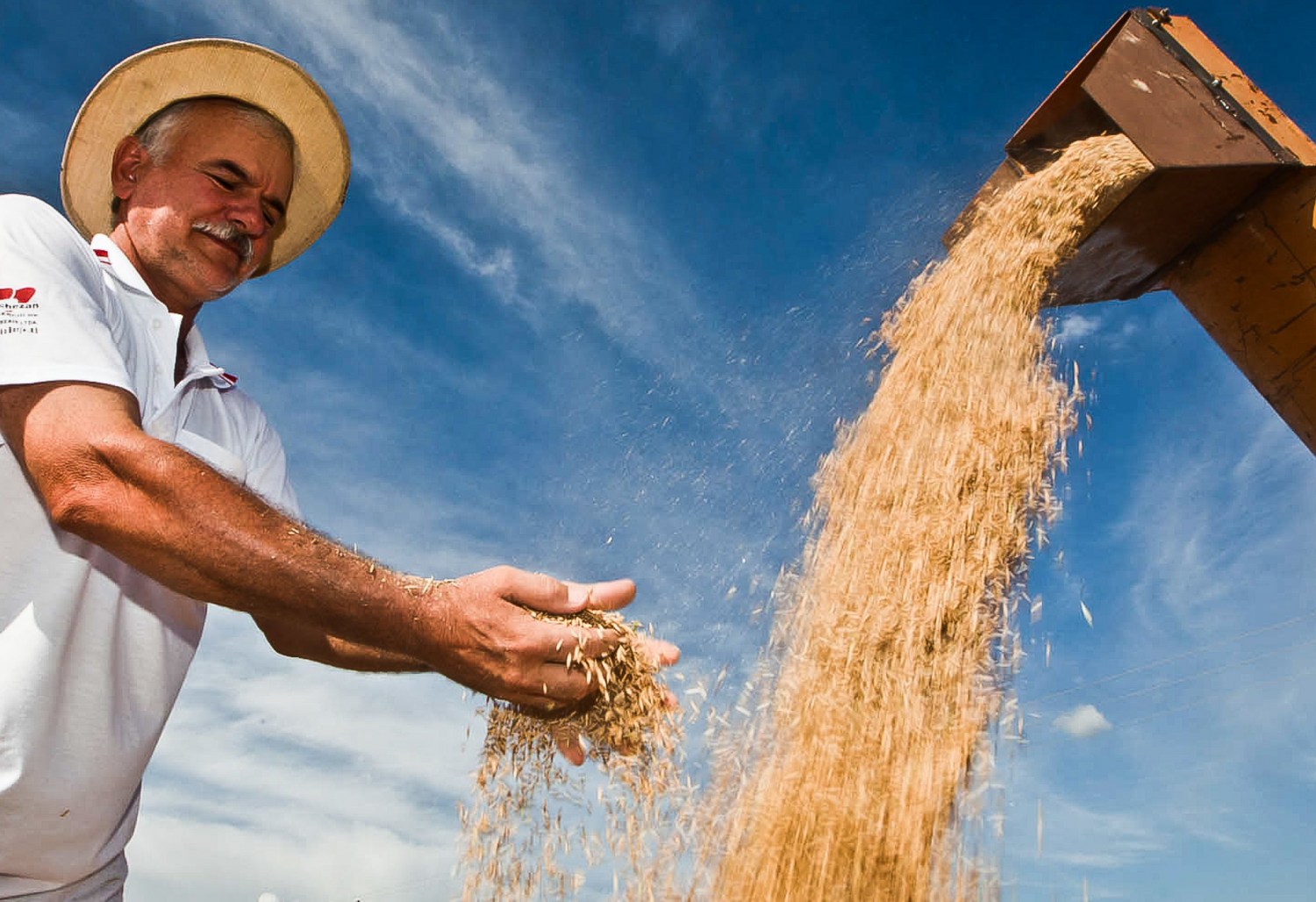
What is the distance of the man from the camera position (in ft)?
4.56

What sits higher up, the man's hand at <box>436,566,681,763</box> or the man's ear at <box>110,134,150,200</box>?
the man's ear at <box>110,134,150,200</box>

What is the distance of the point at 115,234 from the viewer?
2.22m

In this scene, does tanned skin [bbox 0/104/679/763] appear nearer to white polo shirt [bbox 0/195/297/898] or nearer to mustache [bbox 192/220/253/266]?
white polo shirt [bbox 0/195/297/898]

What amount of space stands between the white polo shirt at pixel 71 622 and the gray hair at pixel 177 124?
0.52 metres

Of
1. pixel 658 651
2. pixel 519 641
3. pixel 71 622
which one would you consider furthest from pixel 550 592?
pixel 71 622

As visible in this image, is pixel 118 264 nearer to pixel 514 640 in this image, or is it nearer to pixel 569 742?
pixel 514 640

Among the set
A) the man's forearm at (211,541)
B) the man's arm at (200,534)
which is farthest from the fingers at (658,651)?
the man's forearm at (211,541)

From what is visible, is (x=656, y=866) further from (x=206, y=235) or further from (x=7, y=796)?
(x=206, y=235)

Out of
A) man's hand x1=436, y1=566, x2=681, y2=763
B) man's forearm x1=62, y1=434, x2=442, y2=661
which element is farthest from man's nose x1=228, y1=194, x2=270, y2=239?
man's hand x1=436, y1=566, x2=681, y2=763

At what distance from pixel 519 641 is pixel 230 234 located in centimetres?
131

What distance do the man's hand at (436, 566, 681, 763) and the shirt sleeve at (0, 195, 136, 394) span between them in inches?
25.0

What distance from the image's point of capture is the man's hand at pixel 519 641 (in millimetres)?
1555

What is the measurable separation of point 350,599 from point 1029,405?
1.63 meters

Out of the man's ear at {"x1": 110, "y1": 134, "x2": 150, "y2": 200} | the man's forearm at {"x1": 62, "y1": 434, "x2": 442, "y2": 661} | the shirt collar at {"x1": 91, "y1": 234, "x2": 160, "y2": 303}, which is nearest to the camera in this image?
the man's forearm at {"x1": 62, "y1": 434, "x2": 442, "y2": 661}
